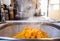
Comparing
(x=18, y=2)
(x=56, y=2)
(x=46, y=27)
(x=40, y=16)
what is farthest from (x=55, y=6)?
(x=46, y=27)

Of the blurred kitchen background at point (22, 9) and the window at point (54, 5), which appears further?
the window at point (54, 5)

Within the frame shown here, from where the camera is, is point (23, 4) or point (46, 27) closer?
point (46, 27)

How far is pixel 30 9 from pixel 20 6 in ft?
0.27

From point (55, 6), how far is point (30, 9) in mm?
582

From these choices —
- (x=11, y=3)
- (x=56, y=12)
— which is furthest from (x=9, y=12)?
(x=56, y=12)

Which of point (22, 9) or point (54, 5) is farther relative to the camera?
point (54, 5)

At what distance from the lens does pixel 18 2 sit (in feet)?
3.12

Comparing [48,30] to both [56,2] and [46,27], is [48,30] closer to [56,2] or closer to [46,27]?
[46,27]

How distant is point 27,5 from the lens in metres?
0.95

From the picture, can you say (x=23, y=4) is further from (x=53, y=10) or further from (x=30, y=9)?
(x=53, y=10)

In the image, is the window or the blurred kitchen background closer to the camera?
the blurred kitchen background

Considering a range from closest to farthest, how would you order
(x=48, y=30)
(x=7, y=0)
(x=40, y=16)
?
(x=48, y=30)
(x=7, y=0)
(x=40, y=16)

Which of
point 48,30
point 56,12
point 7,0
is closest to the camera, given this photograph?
point 48,30

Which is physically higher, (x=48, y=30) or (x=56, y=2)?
(x=56, y=2)
